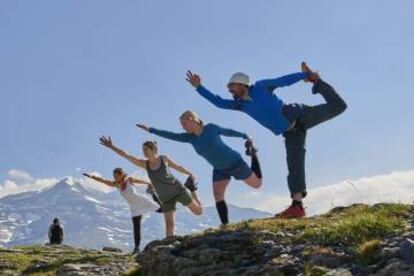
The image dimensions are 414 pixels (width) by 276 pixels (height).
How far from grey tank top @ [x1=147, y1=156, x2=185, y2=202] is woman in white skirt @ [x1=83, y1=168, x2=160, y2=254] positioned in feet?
10.4

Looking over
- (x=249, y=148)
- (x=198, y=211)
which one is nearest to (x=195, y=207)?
(x=198, y=211)

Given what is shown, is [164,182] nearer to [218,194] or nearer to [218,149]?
[218,194]

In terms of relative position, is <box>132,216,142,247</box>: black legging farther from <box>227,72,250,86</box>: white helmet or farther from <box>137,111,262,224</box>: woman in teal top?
<box>227,72,250,86</box>: white helmet

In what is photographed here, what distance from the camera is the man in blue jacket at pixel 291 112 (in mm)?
14789

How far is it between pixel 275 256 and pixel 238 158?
16.4ft

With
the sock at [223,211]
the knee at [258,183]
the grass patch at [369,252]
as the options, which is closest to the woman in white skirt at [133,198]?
the sock at [223,211]

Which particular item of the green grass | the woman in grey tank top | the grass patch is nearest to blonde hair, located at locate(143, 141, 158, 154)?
the woman in grey tank top

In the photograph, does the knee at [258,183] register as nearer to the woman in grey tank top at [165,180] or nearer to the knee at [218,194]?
the knee at [218,194]

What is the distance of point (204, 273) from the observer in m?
11.8

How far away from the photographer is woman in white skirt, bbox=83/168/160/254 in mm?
21906

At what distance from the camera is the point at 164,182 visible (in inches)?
728

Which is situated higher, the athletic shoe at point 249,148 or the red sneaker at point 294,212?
the athletic shoe at point 249,148

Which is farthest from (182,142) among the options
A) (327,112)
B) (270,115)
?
(327,112)

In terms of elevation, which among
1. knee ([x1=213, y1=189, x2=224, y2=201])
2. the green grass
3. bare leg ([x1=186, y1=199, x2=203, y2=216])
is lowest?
the green grass
